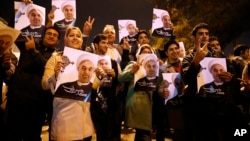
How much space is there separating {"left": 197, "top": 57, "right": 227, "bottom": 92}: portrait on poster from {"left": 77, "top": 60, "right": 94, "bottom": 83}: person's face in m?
1.58

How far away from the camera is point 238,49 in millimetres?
7531

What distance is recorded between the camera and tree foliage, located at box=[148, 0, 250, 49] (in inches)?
526

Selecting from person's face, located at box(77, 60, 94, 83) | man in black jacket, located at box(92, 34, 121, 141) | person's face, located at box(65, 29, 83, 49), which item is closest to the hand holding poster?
man in black jacket, located at box(92, 34, 121, 141)

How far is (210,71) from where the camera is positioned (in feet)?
16.1

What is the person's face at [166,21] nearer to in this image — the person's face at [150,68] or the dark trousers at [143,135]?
the person's face at [150,68]

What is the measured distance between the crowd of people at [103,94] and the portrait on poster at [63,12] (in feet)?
0.29

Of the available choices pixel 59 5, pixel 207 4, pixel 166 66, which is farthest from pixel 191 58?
pixel 207 4

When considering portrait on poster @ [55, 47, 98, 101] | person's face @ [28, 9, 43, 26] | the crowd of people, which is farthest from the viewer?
person's face @ [28, 9, 43, 26]

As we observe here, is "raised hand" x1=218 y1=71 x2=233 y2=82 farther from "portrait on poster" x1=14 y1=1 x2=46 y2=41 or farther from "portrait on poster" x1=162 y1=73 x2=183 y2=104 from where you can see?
"portrait on poster" x1=14 y1=1 x2=46 y2=41

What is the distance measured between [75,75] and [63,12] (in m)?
2.35

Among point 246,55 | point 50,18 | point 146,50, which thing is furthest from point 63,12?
point 246,55

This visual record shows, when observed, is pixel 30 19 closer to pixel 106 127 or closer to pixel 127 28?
pixel 106 127

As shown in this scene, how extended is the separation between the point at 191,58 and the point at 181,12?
1011 cm

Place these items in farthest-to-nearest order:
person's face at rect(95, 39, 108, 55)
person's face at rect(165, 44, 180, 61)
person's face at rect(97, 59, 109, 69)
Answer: person's face at rect(165, 44, 180, 61)
person's face at rect(95, 39, 108, 55)
person's face at rect(97, 59, 109, 69)
